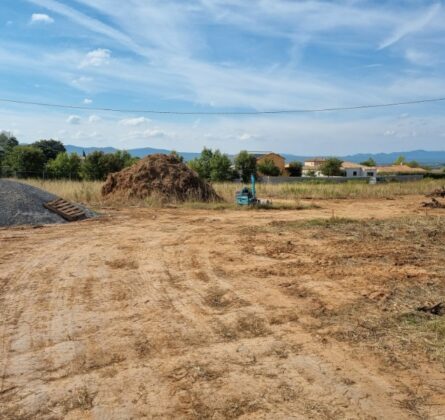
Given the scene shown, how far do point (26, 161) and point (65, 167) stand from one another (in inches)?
140

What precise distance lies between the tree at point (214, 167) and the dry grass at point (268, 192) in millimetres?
23876

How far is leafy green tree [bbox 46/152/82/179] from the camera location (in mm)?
44047

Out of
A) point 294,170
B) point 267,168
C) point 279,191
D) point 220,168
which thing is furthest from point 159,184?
point 294,170

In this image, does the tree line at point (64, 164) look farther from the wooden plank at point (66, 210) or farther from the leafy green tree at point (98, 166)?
the wooden plank at point (66, 210)

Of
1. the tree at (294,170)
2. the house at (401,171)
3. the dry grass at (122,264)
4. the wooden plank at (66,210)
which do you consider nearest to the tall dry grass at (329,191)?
the wooden plank at (66,210)

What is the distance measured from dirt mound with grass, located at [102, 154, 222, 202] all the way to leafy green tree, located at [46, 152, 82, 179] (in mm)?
23522

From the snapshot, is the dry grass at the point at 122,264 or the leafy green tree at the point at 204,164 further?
the leafy green tree at the point at 204,164

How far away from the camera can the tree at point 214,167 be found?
5403 cm

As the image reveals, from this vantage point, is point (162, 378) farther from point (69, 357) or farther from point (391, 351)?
point (391, 351)

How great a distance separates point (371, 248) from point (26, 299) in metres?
6.70

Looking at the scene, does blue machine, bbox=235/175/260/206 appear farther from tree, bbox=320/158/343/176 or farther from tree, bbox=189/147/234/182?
tree, bbox=320/158/343/176

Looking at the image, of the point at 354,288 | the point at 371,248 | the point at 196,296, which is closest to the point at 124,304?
the point at 196,296

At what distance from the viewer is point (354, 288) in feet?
21.8

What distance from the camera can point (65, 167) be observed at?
44.6 metres
